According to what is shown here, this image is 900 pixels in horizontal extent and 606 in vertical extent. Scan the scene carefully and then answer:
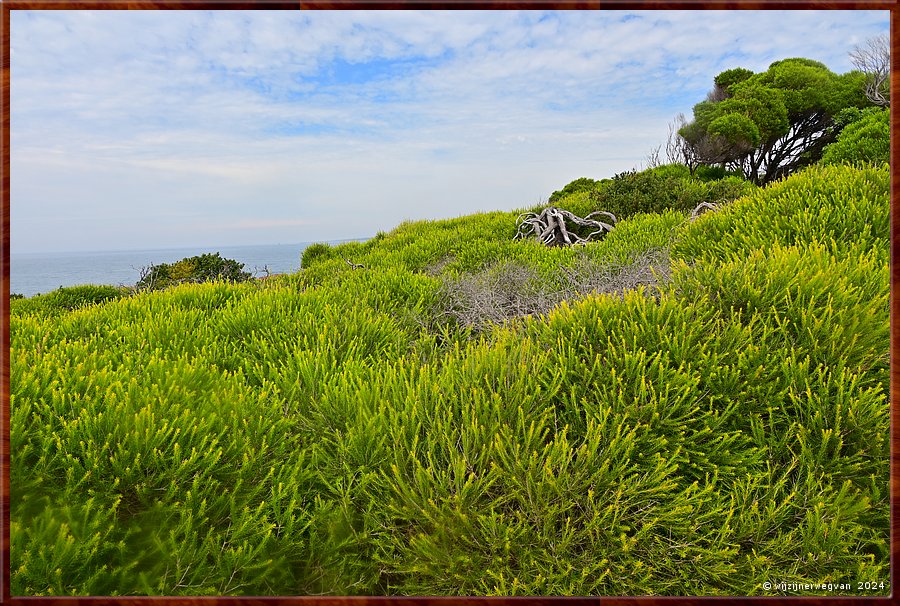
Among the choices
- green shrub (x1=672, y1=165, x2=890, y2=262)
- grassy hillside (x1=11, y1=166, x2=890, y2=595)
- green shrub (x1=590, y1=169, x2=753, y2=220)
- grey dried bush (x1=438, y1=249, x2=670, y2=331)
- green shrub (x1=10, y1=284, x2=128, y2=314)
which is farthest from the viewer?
green shrub (x1=590, y1=169, x2=753, y2=220)

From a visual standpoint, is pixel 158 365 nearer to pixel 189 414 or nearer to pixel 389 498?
pixel 189 414

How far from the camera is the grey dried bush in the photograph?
449cm

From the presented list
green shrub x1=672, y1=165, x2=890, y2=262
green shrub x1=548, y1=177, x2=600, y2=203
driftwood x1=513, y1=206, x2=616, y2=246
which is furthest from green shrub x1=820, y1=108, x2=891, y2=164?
green shrub x1=672, y1=165, x2=890, y2=262

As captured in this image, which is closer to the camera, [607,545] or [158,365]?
Answer: [607,545]

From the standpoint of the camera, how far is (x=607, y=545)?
5.58 feet

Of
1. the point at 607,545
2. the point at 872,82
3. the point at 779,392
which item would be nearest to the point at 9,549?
the point at 607,545

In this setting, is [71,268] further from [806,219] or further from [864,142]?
[864,142]

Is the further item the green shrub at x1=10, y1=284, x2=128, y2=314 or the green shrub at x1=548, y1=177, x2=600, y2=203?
the green shrub at x1=548, y1=177, x2=600, y2=203

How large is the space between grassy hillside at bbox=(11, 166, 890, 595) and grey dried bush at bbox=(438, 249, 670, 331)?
154 cm

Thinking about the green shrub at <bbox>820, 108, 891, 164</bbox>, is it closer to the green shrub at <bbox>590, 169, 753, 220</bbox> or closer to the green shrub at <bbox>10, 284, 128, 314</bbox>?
the green shrub at <bbox>590, 169, 753, 220</bbox>

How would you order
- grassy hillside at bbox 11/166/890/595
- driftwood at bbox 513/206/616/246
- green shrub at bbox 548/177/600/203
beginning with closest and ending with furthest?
1. grassy hillside at bbox 11/166/890/595
2. driftwood at bbox 513/206/616/246
3. green shrub at bbox 548/177/600/203

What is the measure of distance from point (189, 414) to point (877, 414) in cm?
301

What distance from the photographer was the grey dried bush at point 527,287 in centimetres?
449

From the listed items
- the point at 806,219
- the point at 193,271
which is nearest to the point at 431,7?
the point at 806,219
